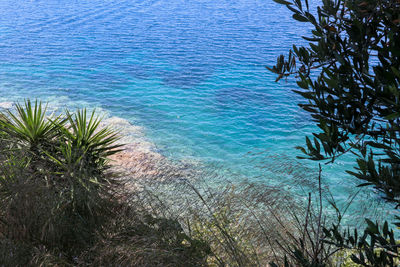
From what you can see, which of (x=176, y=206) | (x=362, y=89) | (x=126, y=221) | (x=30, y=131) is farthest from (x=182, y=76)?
(x=362, y=89)

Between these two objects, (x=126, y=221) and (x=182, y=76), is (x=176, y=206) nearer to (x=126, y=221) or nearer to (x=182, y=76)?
(x=126, y=221)

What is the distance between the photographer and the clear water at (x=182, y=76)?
8.75 metres

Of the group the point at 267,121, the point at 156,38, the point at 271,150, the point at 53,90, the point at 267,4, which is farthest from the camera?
the point at 267,4

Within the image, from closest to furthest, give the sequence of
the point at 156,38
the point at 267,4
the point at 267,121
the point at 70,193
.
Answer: the point at 70,193, the point at 267,121, the point at 156,38, the point at 267,4

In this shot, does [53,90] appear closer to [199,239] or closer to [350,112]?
[199,239]

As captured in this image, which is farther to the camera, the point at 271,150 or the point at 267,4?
the point at 267,4

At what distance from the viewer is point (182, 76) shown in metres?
13.1

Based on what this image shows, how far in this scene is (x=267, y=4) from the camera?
2412 cm

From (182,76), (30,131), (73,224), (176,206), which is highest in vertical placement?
(30,131)

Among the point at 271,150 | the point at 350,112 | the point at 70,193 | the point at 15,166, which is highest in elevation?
the point at 350,112

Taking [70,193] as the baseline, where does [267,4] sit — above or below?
above

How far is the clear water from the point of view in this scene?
8750 millimetres

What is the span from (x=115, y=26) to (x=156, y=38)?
145 inches

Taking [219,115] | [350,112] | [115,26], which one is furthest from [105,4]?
[350,112]
